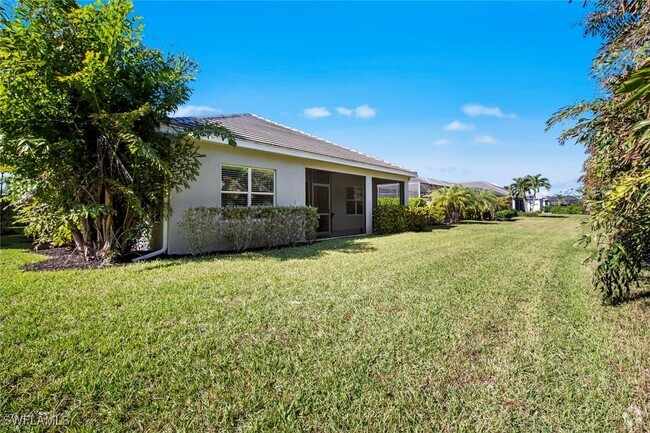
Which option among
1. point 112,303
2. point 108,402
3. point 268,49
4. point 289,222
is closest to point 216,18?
point 268,49

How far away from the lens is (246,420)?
6.97 ft

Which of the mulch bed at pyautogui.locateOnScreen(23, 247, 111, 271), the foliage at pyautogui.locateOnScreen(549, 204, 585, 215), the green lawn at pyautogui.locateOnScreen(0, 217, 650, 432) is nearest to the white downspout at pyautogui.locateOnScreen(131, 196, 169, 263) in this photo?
the mulch bed at pyautogui.locateOnScreen(23, 247, 111, 271)

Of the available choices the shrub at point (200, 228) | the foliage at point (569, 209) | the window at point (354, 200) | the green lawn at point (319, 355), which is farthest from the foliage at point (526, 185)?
the green lawn at point (319, 355)

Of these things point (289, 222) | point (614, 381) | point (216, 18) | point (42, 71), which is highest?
point (216, 18)

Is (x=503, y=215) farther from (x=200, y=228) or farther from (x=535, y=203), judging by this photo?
(x=535, y=203)

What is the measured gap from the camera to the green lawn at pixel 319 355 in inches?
86.6

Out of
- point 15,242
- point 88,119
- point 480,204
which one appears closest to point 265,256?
point 88,119

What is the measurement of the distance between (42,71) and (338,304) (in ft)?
23.2

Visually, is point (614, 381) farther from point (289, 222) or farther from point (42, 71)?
point (42, 71)

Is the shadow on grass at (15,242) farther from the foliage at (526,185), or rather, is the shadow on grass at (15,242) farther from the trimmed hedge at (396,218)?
the foliage at (526,185)

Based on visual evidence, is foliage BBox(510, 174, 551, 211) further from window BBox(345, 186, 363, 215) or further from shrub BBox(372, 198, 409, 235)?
shrub BBox(372, 198, 409, 235)

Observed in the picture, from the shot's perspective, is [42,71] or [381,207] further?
[381,207]

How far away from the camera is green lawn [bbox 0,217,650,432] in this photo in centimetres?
220

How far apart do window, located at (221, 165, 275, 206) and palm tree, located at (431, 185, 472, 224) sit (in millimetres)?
15958
